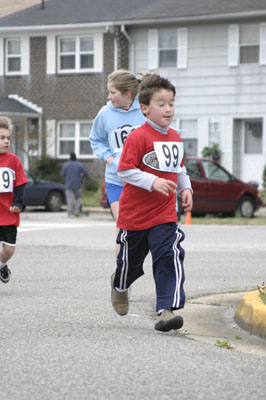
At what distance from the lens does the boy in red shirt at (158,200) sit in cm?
610

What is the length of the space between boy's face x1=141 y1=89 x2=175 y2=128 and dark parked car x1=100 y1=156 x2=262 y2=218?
1597cm

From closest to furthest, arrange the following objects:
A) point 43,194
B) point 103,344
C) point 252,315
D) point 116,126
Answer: point 103,344
point 252,315
point 116,126
point 43,194

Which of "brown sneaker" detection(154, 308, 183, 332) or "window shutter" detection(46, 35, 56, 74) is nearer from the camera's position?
"brown sneaker" detection(154, 308, 183, 332)

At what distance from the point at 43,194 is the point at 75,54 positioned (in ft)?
29.8

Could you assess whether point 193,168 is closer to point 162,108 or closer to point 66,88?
point 66,88

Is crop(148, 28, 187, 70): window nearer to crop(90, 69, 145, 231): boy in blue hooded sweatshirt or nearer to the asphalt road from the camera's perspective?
the asphalt road

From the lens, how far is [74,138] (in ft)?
110

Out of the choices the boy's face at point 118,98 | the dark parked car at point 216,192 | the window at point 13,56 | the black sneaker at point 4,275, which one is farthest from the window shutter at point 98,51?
the boy's face at point 118,98

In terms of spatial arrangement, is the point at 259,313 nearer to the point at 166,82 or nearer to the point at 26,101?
the point at 166,82

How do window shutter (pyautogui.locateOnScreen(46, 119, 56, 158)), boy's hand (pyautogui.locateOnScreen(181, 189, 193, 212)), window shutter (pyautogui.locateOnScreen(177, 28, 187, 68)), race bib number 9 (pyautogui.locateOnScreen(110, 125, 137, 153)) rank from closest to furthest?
boy's hand (pyautogui.locateOnScreen(181, 189, 193, 212))
race bib number 9 (pyautogui.locateOnScreen(110, 125, 137, 153))
window shutter (pyautogui.locateOnScreen(177, 28, 187, 68))
window shutter (pyautogui.locateOnScreen(46, 119, 56, 158))

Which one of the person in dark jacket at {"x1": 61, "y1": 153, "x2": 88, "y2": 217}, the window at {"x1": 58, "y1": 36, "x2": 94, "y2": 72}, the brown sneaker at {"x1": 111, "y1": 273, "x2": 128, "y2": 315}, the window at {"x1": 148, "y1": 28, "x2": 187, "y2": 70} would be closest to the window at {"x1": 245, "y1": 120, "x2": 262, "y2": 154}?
the window at {"x1": 148, "y1": 28, "x2": 187, "y2": 70}

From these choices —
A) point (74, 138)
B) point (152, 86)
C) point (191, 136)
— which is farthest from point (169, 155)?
point (74, 138)

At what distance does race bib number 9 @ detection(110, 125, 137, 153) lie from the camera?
7738 millimetres

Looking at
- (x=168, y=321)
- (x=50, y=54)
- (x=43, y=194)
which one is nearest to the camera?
(x=168, y=321)
